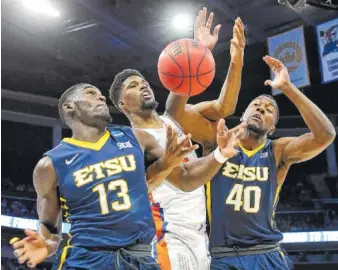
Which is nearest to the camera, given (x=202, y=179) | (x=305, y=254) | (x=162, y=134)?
(x=202, y=179)

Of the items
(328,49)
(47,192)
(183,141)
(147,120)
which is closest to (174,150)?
(183,141)

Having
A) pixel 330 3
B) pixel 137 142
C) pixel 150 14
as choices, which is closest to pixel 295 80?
pixel 330 3

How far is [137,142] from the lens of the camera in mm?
3338

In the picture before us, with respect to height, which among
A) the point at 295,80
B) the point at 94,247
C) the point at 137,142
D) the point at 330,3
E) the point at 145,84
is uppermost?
the point at 330,3

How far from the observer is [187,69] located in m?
3.81

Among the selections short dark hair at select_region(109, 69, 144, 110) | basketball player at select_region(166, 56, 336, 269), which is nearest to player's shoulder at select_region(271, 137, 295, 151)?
basketball player at select_region(166, 56, 336, 269)

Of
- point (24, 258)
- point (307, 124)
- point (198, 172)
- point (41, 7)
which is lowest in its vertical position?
point (24, 258)

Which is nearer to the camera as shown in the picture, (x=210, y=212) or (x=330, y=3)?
(x=210, y=212)

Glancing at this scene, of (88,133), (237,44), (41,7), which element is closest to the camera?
(88,133)

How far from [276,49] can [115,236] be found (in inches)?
342

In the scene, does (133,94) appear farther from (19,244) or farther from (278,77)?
(19,244)

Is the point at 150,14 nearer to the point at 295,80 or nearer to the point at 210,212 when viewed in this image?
the point at 295,80

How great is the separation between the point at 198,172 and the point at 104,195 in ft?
1.88

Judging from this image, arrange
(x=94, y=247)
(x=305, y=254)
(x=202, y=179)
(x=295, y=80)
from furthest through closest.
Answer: (x=305, y=254)
(x=295, y=80)
(x=202, y=179)
(x=94, y=247)
